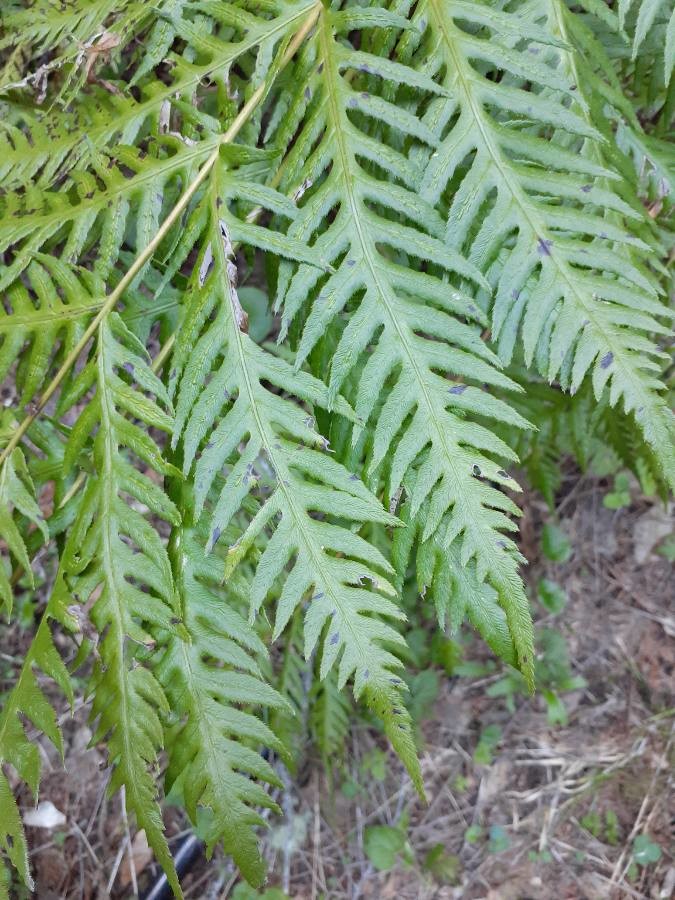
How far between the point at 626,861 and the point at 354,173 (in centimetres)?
257

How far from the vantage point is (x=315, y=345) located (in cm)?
131

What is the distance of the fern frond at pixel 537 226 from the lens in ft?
3.86

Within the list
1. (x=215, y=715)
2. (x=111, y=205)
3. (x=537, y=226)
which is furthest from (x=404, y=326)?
(x=215, y=715)

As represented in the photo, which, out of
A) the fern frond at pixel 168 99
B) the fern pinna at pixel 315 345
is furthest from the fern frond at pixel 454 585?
the fern frond at pixel 168 99

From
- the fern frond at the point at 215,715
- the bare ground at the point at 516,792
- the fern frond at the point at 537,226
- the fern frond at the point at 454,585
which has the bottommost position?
the bare ground at the point at 516,792

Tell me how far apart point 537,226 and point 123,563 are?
988 mm

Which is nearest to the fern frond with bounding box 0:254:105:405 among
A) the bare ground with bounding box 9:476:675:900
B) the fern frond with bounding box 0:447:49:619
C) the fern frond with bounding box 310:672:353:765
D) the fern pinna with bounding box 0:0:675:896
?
the fern pinna with bounding box 0:0:675:896

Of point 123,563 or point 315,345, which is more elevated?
point 315,345

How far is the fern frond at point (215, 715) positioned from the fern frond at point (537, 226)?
2.38ft

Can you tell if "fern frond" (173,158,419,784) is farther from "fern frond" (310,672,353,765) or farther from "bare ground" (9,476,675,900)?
"bare ground" (9,476,675,900)

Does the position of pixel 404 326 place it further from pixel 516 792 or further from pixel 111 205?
pixel 516 792

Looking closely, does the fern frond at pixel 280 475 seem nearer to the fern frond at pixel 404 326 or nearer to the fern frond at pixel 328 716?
the fern frond at pixel 404 326

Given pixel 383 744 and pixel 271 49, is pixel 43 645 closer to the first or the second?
pixel 271 49

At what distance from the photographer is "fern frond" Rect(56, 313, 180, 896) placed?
4.09 ft
